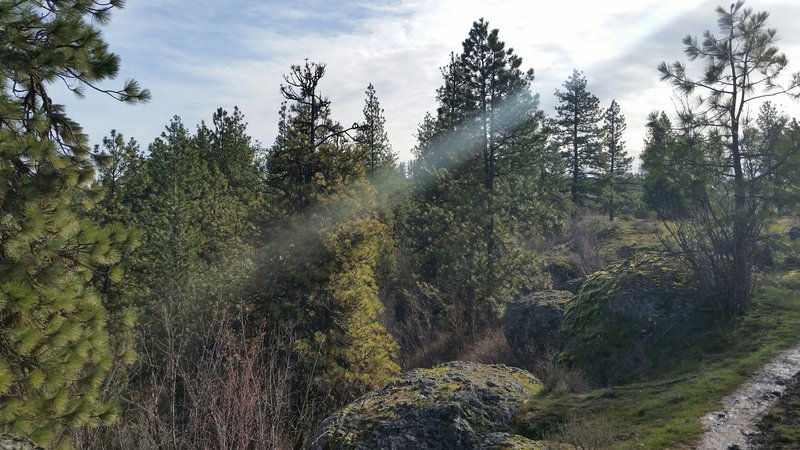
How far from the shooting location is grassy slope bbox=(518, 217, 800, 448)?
19.3 ft

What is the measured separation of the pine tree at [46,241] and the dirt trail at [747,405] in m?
6.88

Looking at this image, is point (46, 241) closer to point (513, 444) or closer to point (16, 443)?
point (16, 443)

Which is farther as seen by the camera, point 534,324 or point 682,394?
point 534,324

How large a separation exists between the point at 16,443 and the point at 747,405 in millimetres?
7921

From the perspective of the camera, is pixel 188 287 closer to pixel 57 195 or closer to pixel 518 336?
pixel 518 336

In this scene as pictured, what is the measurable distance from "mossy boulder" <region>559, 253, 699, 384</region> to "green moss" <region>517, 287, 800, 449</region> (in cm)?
53

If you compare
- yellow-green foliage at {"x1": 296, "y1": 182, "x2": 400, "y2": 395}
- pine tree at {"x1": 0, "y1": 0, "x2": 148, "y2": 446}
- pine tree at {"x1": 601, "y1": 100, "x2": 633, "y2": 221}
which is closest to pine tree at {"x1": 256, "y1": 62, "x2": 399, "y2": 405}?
yellow-green foliage at {"x1": 296, "y1": 182, "x2": 400, "y2": 395}

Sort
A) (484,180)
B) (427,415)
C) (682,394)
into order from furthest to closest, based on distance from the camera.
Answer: (484,180)
(682,394)
(427,415)

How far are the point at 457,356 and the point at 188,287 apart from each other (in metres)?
9.72

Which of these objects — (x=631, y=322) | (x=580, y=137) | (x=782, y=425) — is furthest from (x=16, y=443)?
(x=580, y=137)

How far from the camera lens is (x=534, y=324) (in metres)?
14.8

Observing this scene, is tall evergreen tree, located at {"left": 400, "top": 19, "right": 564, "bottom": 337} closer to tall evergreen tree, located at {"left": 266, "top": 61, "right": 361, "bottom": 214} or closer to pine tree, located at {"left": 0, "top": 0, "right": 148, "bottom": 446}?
tall evergreen tree, located at {"left": 266, "top": 61, "right": 361, "bottom": 214}

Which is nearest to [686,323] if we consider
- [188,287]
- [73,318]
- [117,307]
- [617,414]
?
[617,414]

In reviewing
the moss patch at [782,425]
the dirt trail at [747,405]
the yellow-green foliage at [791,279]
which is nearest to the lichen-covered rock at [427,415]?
the dirt trail at [747,405]
